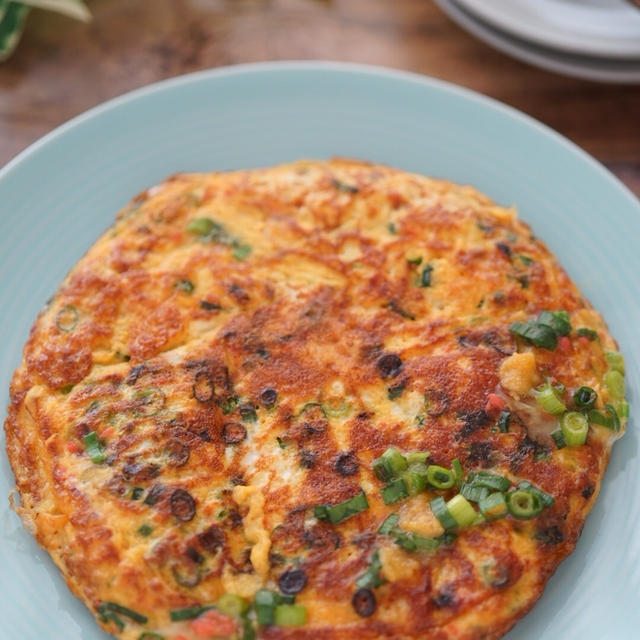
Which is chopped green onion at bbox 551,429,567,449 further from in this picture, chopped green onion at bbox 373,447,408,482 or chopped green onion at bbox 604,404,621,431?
chopped green onion at bbox 373,447,408,482

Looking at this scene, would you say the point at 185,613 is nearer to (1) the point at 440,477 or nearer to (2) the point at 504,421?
(1) the point at 440,477

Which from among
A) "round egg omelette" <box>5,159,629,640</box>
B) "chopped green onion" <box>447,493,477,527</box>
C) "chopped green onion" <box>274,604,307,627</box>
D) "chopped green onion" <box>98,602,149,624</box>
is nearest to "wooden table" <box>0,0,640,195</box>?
"round egg omelette" <box>5,159,629,640</box>

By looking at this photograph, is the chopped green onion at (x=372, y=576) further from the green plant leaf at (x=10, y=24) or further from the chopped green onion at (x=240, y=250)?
the green plant leaf at (x=10, y=24)

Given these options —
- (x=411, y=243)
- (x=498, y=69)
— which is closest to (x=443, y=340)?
(x=411, y=243)

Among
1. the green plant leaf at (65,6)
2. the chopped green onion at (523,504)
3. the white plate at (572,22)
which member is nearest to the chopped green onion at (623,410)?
the chopped green onion at (523,504)

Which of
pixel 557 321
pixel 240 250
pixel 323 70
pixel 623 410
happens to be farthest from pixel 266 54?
pixel 623 410
